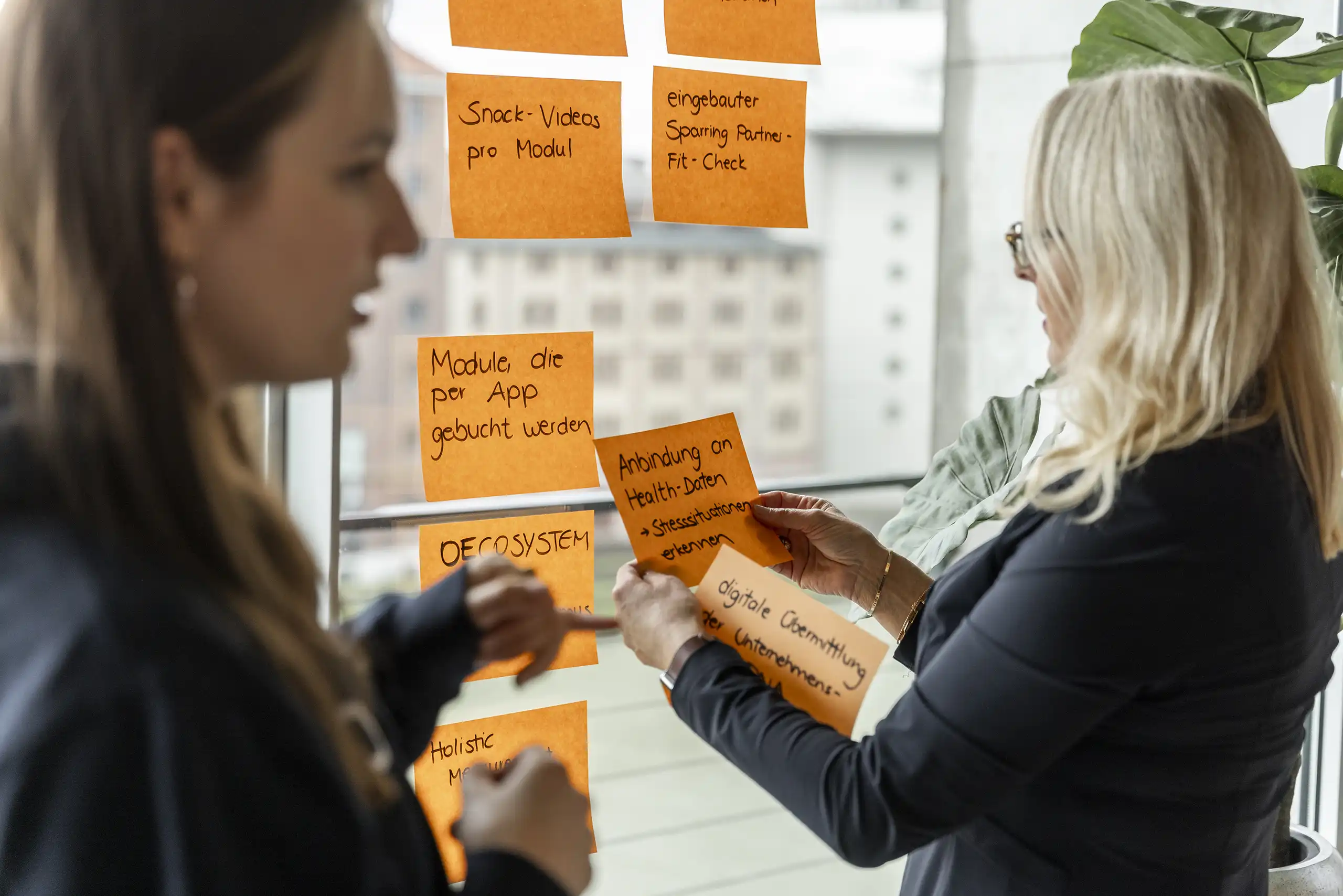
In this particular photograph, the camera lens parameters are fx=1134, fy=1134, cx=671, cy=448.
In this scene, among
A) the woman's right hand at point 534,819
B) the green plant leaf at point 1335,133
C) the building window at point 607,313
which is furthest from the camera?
the building window at point 607,313

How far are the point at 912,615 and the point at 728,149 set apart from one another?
22.9 inches

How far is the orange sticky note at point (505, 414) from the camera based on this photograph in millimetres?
1221

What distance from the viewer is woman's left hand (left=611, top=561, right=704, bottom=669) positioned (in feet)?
3.30

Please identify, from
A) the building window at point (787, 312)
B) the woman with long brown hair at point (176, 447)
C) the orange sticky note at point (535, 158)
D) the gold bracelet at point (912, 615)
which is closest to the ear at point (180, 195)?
the woman with long brown hair at point (176, 447)

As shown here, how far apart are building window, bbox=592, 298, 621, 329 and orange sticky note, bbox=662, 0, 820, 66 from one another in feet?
5.20

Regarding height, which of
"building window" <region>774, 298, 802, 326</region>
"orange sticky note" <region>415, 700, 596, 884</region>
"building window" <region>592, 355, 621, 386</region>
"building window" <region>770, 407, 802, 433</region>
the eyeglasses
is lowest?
"orange sticky note" <region>415, 700, 596, 884</region>

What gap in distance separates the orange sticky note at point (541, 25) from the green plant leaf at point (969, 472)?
73 centimetres

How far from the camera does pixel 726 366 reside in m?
3.40

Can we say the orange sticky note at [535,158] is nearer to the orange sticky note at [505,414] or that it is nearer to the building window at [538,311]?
the orange sticky note at [505,414]

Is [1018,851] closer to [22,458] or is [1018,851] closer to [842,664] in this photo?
Answer: [842,664]

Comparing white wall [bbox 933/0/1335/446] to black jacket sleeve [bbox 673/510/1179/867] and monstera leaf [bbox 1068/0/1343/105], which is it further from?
black jacket sleeve [bbox 673/510/1179/867]

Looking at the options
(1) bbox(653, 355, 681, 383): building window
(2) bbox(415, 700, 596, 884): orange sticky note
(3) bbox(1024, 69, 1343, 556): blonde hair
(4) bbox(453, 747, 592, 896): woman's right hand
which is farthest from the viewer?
(1) bbox(653, 355, 681, 383): building window

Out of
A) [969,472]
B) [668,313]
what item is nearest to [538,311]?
[668,313]

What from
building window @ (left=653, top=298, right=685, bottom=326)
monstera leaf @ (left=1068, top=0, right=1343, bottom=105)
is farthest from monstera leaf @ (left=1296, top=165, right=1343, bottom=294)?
building window @ (left=653, top=298, right=685, bottom=326)
